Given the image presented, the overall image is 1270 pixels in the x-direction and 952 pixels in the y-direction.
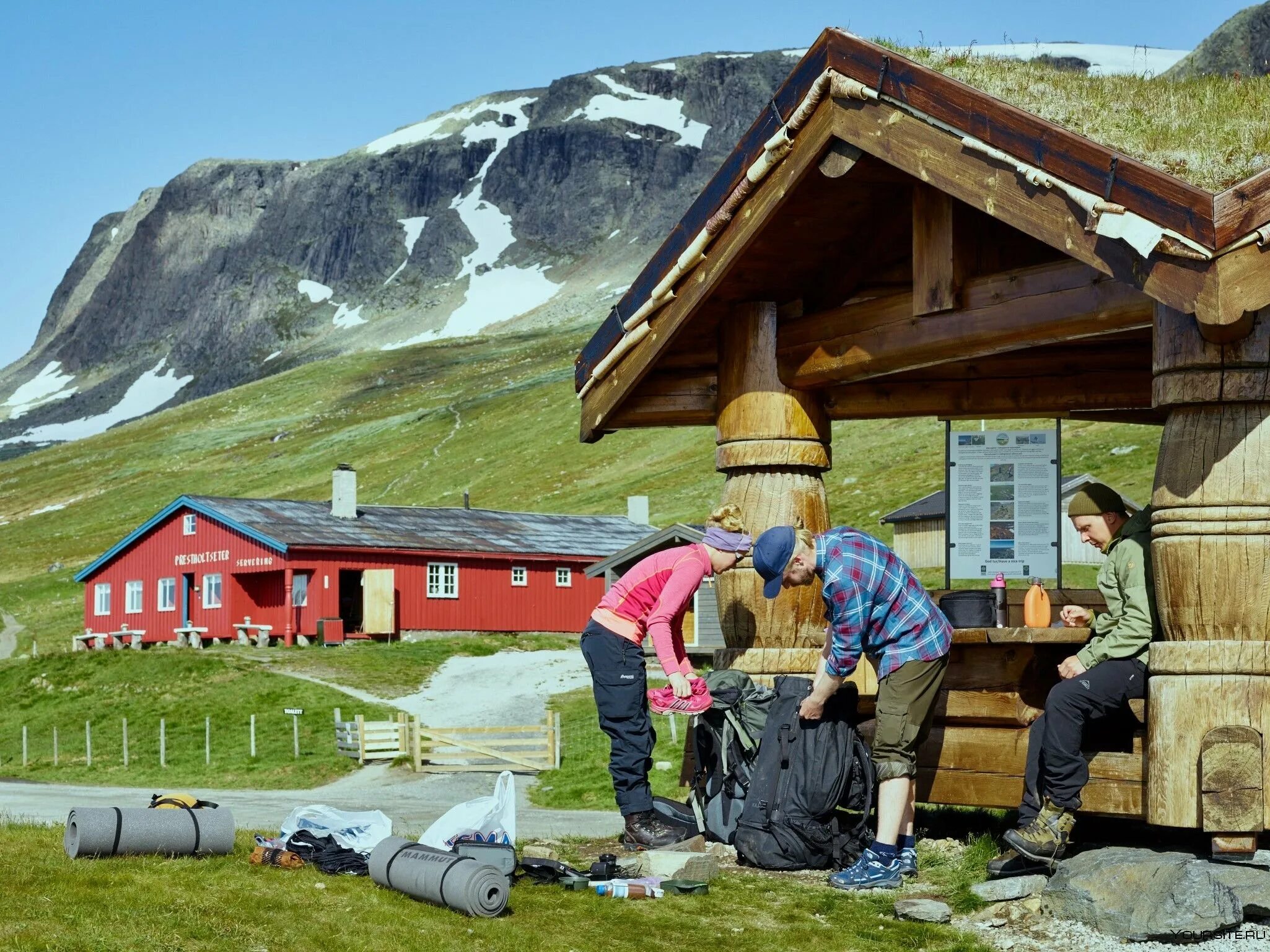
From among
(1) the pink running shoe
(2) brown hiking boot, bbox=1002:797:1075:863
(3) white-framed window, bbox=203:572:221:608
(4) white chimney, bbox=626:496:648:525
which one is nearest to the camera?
(2) brown hiking boot, bbox=1002:797:1075:863

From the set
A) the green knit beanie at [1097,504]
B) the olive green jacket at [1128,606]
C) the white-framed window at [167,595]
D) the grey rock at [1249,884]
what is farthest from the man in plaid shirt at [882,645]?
the white-framed window at [167,595]

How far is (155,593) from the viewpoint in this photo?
2152 inches

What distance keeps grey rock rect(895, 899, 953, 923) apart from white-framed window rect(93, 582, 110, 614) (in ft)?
179

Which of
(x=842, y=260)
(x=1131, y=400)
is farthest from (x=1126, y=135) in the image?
(x=1131, y=400)

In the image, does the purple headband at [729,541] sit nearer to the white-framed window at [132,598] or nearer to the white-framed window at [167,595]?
the white-framed window at [167,595]

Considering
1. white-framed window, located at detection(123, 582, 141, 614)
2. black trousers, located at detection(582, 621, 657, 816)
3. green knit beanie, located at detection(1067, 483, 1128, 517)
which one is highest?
green knit beanie, located at detection(1067, 483, 1128, 517)

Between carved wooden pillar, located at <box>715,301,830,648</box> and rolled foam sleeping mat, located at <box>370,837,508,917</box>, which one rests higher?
carved wooden pillar, located at <box>715,301,830,648</box>

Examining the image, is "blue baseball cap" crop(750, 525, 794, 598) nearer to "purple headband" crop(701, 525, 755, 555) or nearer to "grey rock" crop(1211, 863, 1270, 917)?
"purple headband" crop(701, 525, 755, 555)

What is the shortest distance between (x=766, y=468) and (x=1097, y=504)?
2.96 m

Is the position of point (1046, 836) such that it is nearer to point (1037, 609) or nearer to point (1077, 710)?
point (1077, 710)

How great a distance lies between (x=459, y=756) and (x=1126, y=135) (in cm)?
2093

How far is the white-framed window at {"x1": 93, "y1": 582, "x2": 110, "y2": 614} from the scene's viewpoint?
5794cm

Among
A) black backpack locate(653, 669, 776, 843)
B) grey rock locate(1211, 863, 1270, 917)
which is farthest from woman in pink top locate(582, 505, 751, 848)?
grey rock locate(1211, 863, 1270, 917)

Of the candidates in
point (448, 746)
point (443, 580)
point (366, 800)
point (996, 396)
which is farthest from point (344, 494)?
point (996, 396)
